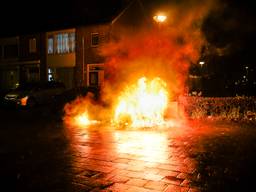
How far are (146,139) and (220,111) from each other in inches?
204

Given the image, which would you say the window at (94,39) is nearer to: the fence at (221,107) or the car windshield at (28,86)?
the car windshield at (28,86)

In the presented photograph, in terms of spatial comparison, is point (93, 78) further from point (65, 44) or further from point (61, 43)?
point (61, 43)

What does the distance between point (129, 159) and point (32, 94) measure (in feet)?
43.4

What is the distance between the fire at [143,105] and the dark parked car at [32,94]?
8119mm

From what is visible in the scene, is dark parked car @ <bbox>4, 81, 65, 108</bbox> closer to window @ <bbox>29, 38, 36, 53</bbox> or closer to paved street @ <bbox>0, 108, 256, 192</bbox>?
paved street @ <bbox>0, 108, 256, 192</bbox>

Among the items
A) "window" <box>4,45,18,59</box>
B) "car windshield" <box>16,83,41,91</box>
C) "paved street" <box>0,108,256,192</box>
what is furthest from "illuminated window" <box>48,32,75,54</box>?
"paved street" <box>0,108,256,192</box>

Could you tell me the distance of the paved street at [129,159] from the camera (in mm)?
4801

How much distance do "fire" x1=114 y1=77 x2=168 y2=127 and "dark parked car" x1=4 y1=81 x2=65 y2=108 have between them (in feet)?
26.6

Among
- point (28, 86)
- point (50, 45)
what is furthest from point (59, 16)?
point (28, 86)

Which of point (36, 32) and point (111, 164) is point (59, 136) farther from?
point (36, 32)

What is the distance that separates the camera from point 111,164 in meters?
5.90

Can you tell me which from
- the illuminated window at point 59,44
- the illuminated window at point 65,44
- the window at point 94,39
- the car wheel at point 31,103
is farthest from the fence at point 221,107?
the illuminated window at point 59,44

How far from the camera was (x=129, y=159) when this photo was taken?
20.4 ft

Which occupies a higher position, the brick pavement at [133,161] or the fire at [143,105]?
the fire at [143,105]
